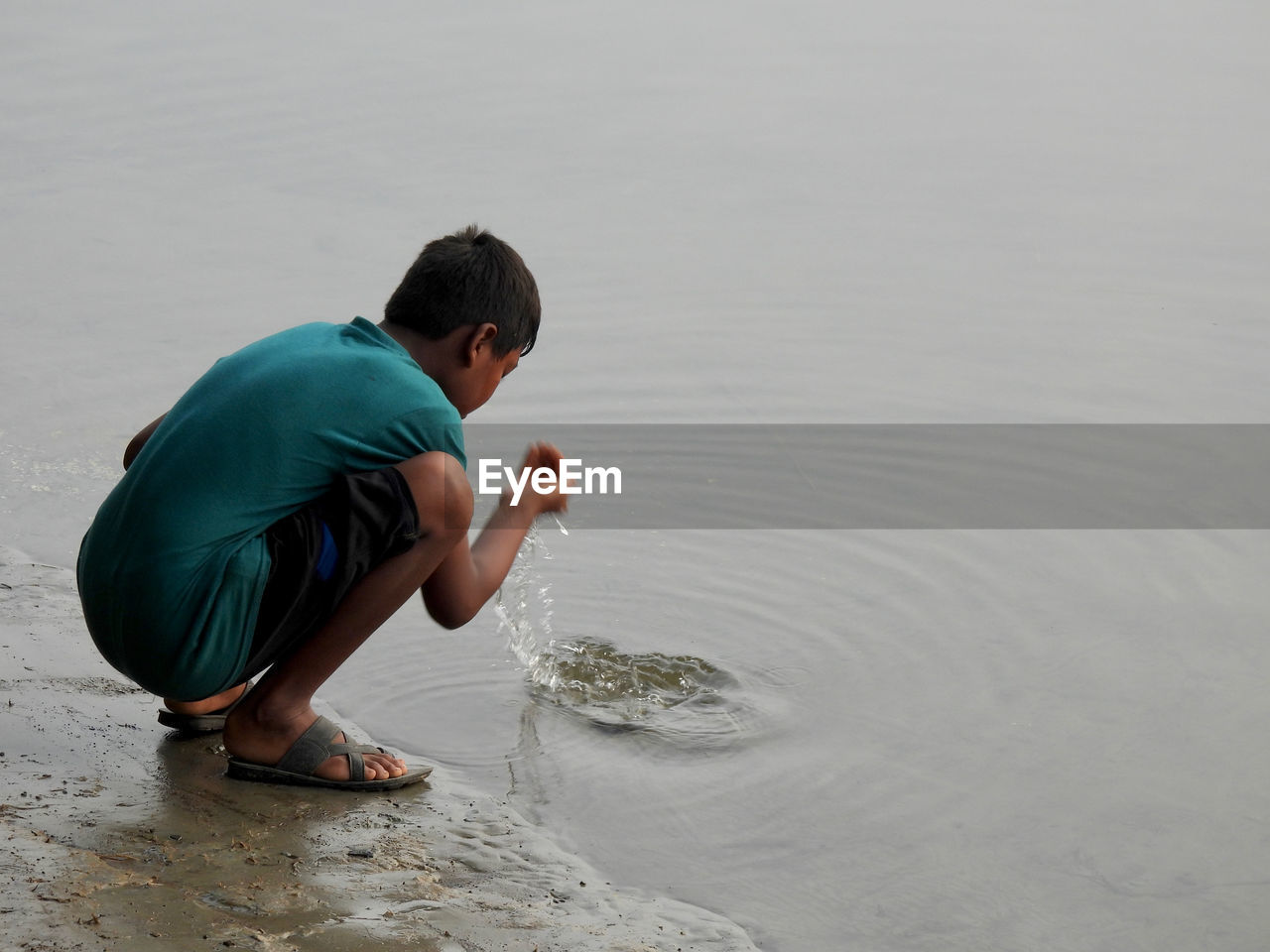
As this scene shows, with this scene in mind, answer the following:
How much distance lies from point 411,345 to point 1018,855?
54.0 inches

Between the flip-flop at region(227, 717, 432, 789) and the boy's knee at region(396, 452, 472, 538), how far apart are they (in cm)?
44

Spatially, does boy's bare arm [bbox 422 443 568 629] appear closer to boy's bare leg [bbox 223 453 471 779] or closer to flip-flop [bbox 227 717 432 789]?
boy's bare leg [bbox 223 453 471 779]

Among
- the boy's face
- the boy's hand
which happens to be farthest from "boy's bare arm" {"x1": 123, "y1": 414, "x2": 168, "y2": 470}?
the boy's hand

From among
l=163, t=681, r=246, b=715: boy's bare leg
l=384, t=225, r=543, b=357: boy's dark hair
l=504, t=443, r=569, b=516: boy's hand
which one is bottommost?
l=163, t=681, r=246, b=715: boy's bare leg

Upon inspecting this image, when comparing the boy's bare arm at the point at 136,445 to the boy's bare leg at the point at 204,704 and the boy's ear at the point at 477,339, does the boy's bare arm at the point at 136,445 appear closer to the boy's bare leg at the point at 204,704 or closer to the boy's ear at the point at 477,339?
the boy's bare leg at the point at 204,704

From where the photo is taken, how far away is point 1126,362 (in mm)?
4941

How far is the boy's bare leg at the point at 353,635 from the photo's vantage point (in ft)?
8.00

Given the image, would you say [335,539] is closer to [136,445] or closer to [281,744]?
[281,744]

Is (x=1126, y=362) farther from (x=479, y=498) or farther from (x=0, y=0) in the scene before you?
(x=0, y=0)

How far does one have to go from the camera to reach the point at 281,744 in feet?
8.54

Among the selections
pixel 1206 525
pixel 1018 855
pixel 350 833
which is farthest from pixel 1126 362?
pixel 350 833

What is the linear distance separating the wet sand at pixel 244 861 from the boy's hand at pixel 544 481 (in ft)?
1.72

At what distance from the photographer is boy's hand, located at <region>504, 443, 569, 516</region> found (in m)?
2.80
